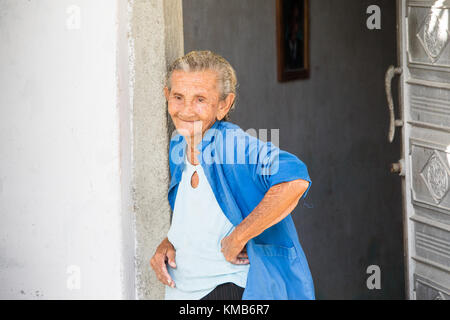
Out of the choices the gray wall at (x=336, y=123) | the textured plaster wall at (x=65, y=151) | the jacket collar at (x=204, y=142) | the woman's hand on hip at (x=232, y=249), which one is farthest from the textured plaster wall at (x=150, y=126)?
the gray wall at (x=336, y=123)

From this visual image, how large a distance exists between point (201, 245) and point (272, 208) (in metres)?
0.31

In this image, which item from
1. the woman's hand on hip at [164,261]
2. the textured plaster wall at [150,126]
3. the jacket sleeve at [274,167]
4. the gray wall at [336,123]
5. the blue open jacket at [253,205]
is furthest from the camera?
the gray wall at [336,123]

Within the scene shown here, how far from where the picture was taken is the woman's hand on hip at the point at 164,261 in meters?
2.22

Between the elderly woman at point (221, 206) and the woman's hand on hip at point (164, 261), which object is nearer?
the elderly woman at point (221, 206)

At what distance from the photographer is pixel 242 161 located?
206 cm

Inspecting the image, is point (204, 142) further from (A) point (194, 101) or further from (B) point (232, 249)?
(B) point (232, 249)

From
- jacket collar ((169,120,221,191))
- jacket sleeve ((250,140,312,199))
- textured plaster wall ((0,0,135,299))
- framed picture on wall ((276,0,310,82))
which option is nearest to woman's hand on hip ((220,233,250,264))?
jacket sleeve ((250,140,312,199))

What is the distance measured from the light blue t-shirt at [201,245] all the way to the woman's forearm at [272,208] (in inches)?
5.8

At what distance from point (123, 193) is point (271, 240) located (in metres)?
0.53

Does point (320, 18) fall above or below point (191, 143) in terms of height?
above

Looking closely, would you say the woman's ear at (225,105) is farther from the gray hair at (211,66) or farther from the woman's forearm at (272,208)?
the woman's forearm at (272,208)
